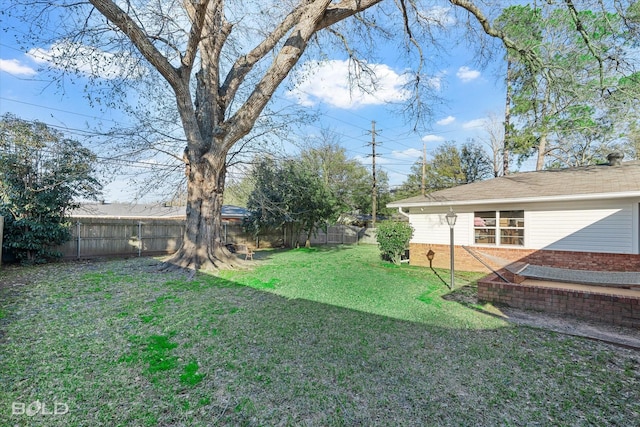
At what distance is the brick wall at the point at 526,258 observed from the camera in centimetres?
722

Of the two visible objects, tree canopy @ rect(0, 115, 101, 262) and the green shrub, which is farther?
the green shrub

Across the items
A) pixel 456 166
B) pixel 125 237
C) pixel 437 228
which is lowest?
pixel 125 237

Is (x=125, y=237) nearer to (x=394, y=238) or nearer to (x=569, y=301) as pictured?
(x=394, y=238)

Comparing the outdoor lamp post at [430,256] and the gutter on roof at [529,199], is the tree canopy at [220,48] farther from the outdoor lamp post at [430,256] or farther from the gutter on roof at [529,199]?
the outdoor lamp post at [430,256]

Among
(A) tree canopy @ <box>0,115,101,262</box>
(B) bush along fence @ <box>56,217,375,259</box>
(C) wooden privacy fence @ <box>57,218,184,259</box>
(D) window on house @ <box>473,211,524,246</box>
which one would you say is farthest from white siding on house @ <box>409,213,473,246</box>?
(A) tree canopy @ <box>0,115,101,262</box>

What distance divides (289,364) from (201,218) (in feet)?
20.2

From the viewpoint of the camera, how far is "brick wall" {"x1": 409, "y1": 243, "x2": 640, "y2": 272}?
23.7 ft

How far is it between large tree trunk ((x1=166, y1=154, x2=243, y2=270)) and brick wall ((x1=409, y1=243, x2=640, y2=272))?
679 cm

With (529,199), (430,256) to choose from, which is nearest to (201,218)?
(430,256)

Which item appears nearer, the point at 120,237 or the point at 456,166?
the point at 120,237

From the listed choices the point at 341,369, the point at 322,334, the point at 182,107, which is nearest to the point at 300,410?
the point at 341,369

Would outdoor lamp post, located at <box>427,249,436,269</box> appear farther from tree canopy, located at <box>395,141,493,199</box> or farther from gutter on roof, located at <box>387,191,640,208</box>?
tree canopy, located at <box>395,141,493,199</box>

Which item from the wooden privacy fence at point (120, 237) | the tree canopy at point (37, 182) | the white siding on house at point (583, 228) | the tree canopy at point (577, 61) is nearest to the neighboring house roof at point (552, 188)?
the white siding on house at point (583, 228)

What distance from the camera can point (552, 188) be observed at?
8539 millimetres
